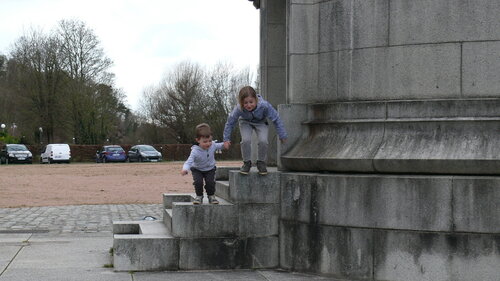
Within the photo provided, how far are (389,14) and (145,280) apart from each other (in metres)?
3.87

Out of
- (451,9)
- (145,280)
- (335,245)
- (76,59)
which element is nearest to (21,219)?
(145,280)

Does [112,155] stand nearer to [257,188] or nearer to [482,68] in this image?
[257,188]

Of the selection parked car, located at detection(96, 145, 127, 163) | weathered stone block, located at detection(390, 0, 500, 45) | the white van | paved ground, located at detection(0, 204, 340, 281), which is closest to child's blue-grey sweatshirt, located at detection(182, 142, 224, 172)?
paved ground, located at detection(0, 204, 340, 281)

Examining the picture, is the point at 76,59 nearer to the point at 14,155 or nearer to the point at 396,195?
the point at 14,155

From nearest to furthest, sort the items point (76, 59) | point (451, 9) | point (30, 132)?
point (451, 9)
point (76, 59)
point (30, 132)

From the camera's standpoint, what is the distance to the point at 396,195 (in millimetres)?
7516

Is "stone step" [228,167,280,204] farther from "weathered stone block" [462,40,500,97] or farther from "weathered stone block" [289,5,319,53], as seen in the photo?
"weathered stone block" [462,40,500,97]

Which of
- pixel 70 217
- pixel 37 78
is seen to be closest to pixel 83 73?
pixel 37 78

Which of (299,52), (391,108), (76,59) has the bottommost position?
(391,108)

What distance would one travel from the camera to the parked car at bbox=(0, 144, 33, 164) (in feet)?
192

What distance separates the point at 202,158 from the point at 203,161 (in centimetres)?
4

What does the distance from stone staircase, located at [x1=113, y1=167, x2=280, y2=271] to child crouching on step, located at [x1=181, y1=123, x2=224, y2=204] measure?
28cm

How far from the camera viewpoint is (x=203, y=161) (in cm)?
859

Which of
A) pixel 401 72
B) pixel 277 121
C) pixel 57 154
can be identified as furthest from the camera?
pixel 57 154
